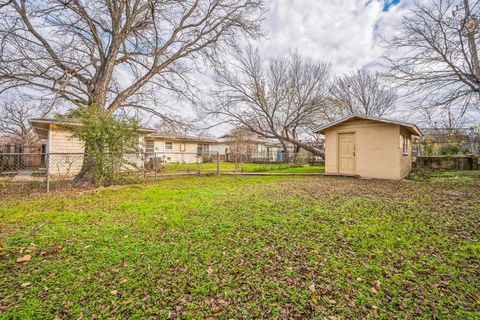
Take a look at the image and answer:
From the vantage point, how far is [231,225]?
381 centimetres

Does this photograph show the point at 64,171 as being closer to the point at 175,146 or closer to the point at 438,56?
the point at 175,146

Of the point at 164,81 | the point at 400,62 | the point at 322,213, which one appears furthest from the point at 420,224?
the point at 164,81

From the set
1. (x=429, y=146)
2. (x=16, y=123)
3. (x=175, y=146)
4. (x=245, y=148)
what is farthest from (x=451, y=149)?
(x=16, y=123)

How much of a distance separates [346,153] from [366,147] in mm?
1026

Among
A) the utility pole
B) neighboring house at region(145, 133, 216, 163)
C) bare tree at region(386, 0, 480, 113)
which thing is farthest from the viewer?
neighboring house at region(145, 133, 216, 163)

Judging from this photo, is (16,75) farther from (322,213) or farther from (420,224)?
(420,224)

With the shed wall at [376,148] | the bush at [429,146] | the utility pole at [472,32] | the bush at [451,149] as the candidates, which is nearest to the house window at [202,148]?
the shed wall at [376,148]

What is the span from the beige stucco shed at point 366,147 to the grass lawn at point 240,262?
5.33 metres

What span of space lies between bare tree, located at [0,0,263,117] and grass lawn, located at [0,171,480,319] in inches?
227

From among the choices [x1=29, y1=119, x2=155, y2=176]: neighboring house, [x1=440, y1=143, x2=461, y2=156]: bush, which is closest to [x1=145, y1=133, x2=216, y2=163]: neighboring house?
[x1=29, y1=119, x2=155, y2=176]: neighboring house

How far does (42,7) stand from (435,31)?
15711 mm

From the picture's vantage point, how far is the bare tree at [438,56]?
8883 mm

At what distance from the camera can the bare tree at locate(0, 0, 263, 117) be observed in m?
7.54

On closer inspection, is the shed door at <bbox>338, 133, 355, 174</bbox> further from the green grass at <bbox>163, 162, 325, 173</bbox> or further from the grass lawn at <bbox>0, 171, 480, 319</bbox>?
the grass lawn at <bbox>0, 171, 480, 319</bbox>
